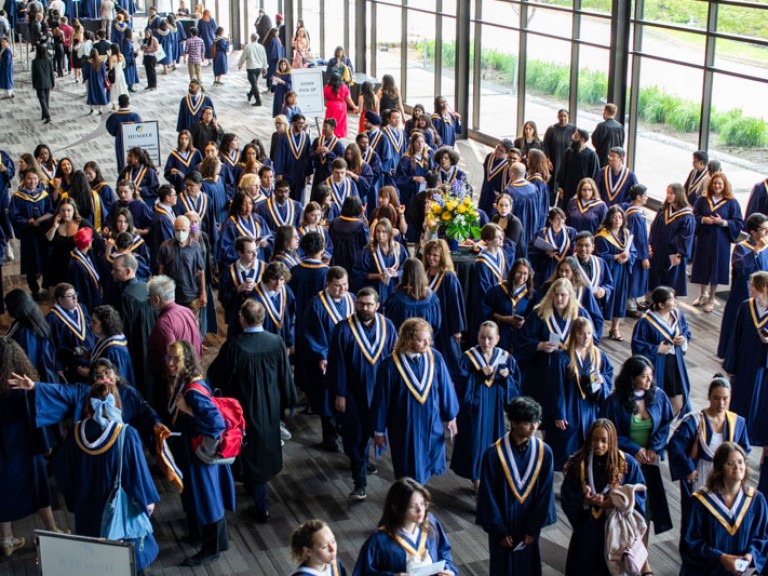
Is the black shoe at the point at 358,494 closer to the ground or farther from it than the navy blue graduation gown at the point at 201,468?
closer to the ground

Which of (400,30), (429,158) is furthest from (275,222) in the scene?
(400,30)

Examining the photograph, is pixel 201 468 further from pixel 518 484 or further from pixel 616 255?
pixel 616 255

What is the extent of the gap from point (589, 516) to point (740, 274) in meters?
4.86

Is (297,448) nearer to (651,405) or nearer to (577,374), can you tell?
(577,374)

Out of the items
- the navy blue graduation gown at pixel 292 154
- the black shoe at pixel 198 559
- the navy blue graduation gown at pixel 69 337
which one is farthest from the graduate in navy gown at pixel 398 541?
the navy blue graduation gown at pixel 292 154

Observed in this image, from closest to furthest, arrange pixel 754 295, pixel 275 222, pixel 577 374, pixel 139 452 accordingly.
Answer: pixel 139 452 → pixel 577 374 → pixel 754 295 → pixel 275 222

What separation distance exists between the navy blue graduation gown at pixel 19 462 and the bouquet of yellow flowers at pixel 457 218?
4.57m

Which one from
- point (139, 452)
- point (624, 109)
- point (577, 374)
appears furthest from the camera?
point (624, 109)

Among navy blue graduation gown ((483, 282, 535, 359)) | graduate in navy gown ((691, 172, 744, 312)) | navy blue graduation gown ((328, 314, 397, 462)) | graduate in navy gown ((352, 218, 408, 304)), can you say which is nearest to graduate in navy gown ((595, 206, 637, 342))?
graduate in navy gown ((691, 172, 744, 312))

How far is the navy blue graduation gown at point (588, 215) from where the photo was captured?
11852 mm

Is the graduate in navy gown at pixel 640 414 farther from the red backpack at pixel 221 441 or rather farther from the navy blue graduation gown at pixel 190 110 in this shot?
the navy blue graduation gown at pixel 190 110

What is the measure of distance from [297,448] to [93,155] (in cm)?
1288

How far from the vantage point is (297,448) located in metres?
9.02

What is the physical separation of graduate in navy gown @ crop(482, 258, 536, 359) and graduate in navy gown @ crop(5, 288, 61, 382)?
3506 millimetres
